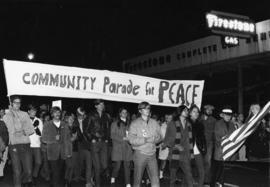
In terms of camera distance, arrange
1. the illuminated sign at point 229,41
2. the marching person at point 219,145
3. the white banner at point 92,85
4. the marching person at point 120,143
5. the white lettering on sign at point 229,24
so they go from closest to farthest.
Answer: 1. the white banner at point 92,85
2. the marching person at point 219,145
3. the marching person at point 120,143
4. the white lettering on sign at point 229,24
5. the illuminated sign at point 229,41

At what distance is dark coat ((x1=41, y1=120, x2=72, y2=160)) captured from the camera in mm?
10258

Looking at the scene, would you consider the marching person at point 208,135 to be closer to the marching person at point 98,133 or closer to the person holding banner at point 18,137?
the marching person at point 98,133

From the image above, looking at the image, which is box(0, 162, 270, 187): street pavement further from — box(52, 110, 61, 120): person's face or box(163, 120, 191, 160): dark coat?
box(52, 110, 61, 120): person's face

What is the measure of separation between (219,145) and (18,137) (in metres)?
4.41

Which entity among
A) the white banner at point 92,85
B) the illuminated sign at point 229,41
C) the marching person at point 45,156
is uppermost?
the illuminated sign at point 229,41

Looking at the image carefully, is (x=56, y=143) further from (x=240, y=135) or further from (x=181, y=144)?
(x=240, y=135)

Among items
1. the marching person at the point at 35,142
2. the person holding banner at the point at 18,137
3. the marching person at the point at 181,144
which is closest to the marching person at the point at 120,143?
the marching person at the point at 181,144

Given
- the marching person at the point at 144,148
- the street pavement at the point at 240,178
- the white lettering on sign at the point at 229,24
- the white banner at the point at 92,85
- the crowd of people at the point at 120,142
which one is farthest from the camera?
the white lettering on sign at the point at 229,24

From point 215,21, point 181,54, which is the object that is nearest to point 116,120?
point 215,21

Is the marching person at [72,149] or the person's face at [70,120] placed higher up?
the person's face at [70,120]

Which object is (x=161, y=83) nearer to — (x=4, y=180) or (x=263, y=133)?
(x=263, y=133)

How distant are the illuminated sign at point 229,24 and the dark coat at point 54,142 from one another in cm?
1340

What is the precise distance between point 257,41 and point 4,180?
25.5 metres

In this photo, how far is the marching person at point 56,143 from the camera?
33.6 feet
